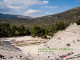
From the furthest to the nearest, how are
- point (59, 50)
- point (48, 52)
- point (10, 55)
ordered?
1. point (59, 50)
2. point (48, 52)
3. point (10, 55)

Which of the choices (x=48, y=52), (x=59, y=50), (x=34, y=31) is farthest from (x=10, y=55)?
(x=34, y=31)

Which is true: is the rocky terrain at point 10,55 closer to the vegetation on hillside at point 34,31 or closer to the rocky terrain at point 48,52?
the rocky terrain at point 48,52

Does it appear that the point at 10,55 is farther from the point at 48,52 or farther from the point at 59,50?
the point at 59,50

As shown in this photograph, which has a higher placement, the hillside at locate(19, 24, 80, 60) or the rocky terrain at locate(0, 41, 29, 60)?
the rocky terrain at locate(0, 41, 29, 60)

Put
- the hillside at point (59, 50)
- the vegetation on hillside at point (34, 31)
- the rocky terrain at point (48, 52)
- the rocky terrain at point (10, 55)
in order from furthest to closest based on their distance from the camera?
1. the vegetation on hillside at point (34, 31)
2. the hillside at point (59, 50)
3. the rocky terrain at point (48, 52)
4. the rocky terrain at point (10, 55)

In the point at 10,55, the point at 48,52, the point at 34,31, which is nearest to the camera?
the point at 10,55

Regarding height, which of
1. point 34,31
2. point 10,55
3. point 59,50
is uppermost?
point 34,31

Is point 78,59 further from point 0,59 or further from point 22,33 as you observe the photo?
point 22,33

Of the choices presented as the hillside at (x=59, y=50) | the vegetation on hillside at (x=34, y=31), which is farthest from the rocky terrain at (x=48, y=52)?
the vegetation on hillside at (x=34, y=31)

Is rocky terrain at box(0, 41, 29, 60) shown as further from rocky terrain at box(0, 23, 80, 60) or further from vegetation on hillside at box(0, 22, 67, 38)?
vegetation on hillside at box(0, 22, 67, 38)

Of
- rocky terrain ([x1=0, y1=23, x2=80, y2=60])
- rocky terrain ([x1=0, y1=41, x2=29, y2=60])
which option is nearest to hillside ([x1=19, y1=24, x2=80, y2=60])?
rocky terrain ([x1=0, y1=23, x2=80, y2=60])

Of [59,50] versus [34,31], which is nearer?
[59,50]

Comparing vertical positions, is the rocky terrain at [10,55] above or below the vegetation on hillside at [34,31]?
below
